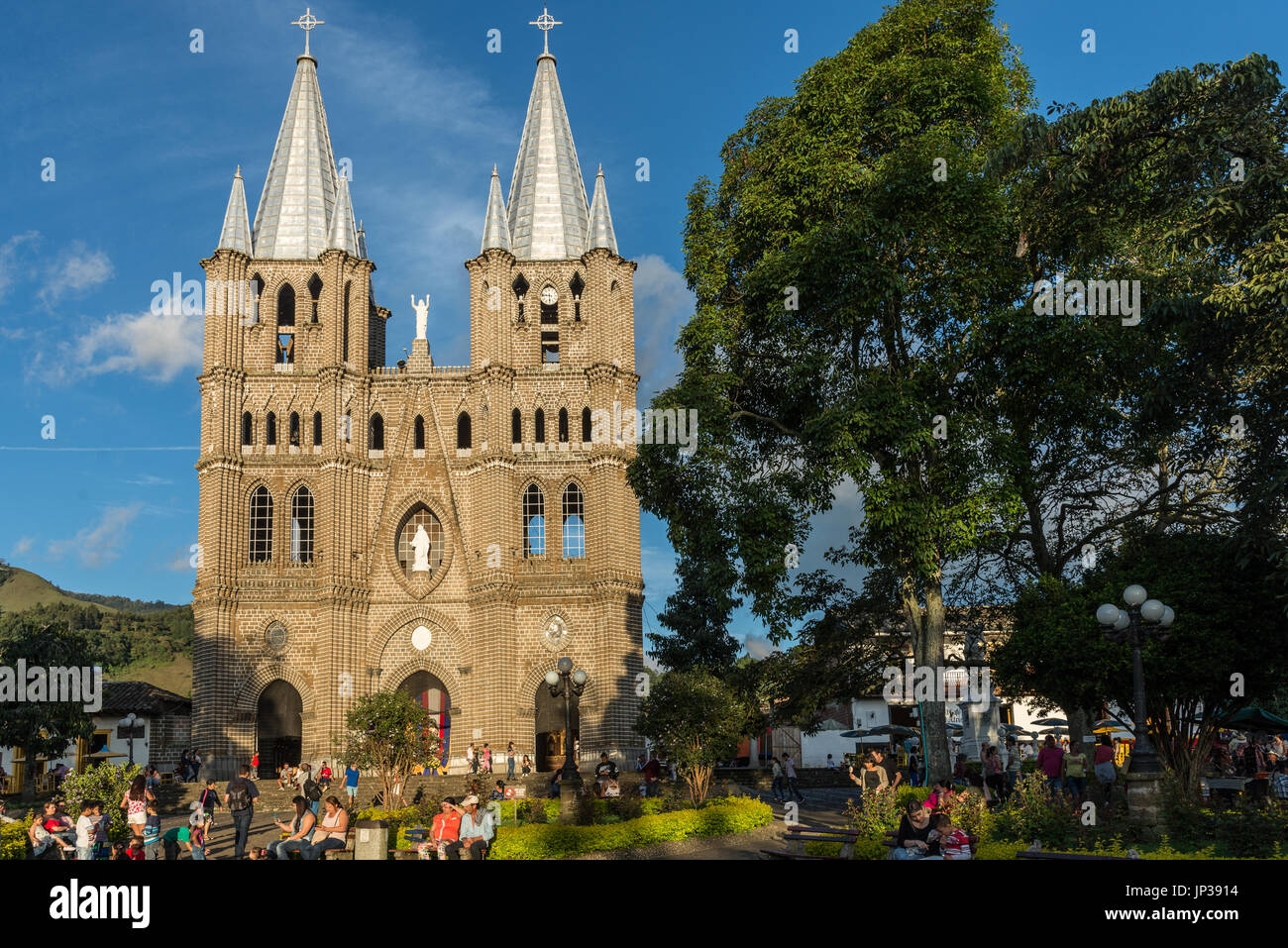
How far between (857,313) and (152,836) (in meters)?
15.7

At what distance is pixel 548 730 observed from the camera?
3994 cm

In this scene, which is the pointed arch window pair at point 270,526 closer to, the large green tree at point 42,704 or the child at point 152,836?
the large green tree at point 42,704

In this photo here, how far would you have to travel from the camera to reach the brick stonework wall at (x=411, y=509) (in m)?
39.0

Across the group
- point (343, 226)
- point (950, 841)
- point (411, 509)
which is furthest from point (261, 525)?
point (950, 841)

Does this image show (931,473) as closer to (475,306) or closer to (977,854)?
(977,854)

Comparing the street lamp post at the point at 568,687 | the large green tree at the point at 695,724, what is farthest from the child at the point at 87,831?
the large green tree at the point at 695,724

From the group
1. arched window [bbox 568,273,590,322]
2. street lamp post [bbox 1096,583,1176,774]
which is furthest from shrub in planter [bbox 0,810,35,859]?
arched window [bbox 568,273,590,322]

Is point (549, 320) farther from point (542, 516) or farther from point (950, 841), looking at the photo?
point (950, 841)

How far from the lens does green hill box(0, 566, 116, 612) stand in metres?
91.3

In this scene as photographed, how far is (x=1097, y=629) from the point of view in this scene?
21.3 m

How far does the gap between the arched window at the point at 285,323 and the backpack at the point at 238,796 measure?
→ 1040 inches

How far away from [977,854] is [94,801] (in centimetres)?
1236

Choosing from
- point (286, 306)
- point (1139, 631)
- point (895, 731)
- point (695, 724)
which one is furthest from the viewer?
point (286, 306)
